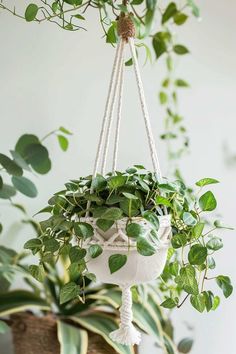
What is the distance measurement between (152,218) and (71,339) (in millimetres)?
593

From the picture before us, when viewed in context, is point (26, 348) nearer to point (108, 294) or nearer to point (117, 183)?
point (108, 294)

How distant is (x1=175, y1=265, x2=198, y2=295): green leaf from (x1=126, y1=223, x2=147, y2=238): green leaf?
0.12m

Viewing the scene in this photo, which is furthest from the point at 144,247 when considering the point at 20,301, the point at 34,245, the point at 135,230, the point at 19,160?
the point at 20,301

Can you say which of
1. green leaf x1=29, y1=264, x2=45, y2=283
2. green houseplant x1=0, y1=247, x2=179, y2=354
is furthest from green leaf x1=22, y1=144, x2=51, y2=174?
green leaf x1=29, y1=264, x2=45, y2=283

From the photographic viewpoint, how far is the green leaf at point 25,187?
51.6 inches

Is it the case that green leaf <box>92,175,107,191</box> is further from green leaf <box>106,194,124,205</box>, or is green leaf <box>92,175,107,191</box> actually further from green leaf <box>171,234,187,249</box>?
green leaf <box>171,234,187,249</box>

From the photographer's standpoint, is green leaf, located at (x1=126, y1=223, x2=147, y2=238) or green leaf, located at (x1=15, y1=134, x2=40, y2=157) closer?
green leaf, located at (x1=126, y1=223, x2=147, y2=238)

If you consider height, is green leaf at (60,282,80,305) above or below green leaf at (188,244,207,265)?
below

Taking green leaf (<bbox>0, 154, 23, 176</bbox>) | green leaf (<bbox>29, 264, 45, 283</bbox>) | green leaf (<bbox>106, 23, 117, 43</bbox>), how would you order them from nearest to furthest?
1. green leaf (<bbox>29, 264, 45, 283</bbox>)
2. green leaf (<bbox>106, 23, 117, 43</bbox>)
3. green leaf (<bbox>0, 154, 23, 176</bbox>)

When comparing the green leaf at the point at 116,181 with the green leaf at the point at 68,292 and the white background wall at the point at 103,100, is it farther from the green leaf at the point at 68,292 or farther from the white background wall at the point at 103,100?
the white background wall at the point at 103,100

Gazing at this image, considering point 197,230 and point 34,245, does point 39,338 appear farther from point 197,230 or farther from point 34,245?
point 197,230

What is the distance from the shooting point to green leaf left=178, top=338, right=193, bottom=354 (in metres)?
1.58

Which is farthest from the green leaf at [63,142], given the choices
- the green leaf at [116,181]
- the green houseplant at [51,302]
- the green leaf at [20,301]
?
the green leaf at [116,181]

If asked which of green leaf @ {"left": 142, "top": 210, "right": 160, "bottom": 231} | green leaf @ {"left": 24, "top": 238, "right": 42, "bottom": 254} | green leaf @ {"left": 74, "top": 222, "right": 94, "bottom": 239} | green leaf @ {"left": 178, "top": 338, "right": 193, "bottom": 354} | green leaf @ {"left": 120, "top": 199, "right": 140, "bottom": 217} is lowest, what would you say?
green leaf @ {"left": 178, "top": 338, "right": 193, "bottom": 354}
